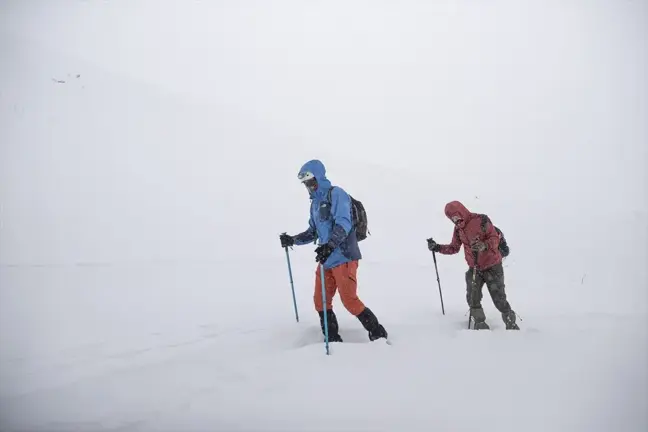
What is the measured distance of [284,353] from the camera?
4.14 meters

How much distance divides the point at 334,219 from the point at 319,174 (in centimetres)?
58

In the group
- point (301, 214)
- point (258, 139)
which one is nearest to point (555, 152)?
point (258, 139)

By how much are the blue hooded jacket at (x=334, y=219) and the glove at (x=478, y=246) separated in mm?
2234

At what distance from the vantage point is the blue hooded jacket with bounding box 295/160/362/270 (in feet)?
15.2

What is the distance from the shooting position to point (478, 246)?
6246mm

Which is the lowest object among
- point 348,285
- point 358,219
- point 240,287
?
point 240,287

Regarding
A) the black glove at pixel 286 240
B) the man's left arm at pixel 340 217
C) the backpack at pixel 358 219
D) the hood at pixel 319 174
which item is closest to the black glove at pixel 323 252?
the man's left arm at pixel 340 217

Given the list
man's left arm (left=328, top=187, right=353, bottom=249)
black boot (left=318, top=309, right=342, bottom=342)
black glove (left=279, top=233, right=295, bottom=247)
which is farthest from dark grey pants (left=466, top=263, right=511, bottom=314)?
black glove (left=279, top=233, right=295, bottom=247)

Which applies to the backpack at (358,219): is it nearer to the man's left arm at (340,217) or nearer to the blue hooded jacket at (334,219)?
the blue hooded jacket at (334,219)

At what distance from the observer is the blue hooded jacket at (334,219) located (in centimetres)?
464

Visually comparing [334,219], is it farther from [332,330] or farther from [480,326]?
[480,326]

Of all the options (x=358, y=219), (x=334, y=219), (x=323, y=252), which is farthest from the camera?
(x=358, y=219)

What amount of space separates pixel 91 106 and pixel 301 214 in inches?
301

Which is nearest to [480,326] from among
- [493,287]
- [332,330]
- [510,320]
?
[510,320]
